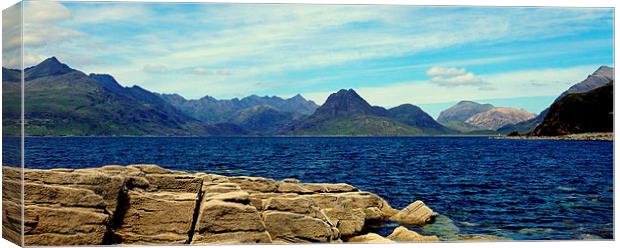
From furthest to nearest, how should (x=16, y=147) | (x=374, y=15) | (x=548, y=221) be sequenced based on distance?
(x=548, y=221)
(x=374, y=15)
(x=16, y=147)

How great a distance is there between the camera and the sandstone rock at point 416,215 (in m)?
24.1

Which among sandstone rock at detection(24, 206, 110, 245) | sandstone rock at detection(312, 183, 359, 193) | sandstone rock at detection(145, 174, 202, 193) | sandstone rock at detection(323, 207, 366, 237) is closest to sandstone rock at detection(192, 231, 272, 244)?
sandstone rock at detection(145, 174, 202, 193)

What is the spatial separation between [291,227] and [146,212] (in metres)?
4.10

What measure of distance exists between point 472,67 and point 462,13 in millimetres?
1997

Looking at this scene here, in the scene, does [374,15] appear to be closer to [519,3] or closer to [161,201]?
[519,3]

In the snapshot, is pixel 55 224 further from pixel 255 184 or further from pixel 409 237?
pixel 409 237

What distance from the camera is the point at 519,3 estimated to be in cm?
1997

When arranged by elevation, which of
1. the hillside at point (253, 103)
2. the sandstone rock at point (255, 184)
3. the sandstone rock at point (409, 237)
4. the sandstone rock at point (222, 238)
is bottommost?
the sandstone rock at point (409, 237)

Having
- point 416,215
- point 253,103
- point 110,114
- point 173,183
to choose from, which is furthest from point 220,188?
point 110,114

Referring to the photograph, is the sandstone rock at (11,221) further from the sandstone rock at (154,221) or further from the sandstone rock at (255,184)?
the sandstone rock at (255,184)

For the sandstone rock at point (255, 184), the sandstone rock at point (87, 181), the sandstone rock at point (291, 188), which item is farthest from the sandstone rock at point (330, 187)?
the sandstone rock at point (87, 181)

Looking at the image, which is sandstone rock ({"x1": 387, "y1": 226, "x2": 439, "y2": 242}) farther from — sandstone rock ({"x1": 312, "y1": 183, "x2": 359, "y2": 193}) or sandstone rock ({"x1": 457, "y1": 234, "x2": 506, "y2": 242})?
sandstone rock ({"x1": 312, "y1": 183, "x2": 359, "y2": 193})

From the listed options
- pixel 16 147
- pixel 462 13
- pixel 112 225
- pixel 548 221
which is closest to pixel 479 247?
pixel 548 221

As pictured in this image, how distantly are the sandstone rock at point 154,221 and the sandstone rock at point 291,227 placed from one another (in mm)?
2350
